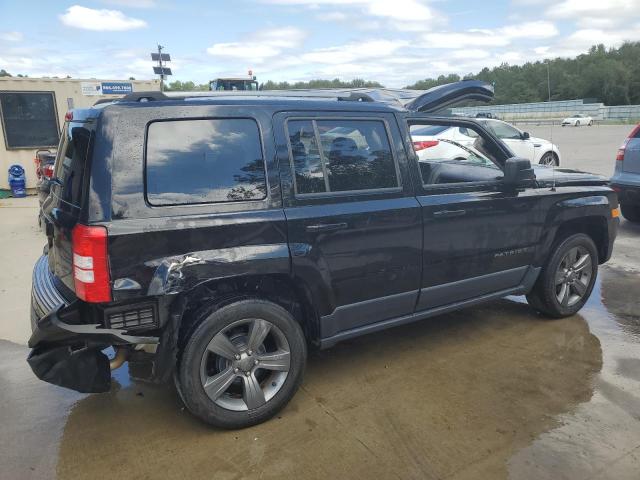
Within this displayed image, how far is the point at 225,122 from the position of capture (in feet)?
9.50

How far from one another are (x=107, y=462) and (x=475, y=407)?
7.21 feet

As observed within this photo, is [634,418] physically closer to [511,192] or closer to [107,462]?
[511,192]

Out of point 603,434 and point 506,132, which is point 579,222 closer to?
point 603,434

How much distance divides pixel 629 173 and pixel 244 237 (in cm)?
694

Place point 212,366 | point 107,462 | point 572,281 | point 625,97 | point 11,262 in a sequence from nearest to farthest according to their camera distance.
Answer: point 107,462 → point 212,366 → point 572,281 → point 11,262 → point 625,97

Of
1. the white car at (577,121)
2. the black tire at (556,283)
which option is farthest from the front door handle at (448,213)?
the white car at (577,121)

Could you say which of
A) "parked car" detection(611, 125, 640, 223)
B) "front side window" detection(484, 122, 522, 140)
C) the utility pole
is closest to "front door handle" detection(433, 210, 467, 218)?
"parked car" detection(611, 125, 640, 223)

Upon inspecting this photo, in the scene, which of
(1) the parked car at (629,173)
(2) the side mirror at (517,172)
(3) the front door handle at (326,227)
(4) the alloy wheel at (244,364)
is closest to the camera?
(4) the alloy wheel at (244,364)

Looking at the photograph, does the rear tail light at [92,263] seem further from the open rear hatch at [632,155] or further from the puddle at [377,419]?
the open rear hatch at [632,155]

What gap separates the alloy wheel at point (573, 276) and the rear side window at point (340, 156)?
2034 millimetres

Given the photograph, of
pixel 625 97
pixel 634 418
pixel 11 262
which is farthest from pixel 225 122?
pixel 625 97

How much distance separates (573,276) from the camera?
4.54 meters

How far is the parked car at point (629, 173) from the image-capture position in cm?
740

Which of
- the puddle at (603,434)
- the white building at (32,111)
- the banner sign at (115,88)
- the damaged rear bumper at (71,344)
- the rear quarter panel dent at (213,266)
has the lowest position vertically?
the puddle at (603,434)
